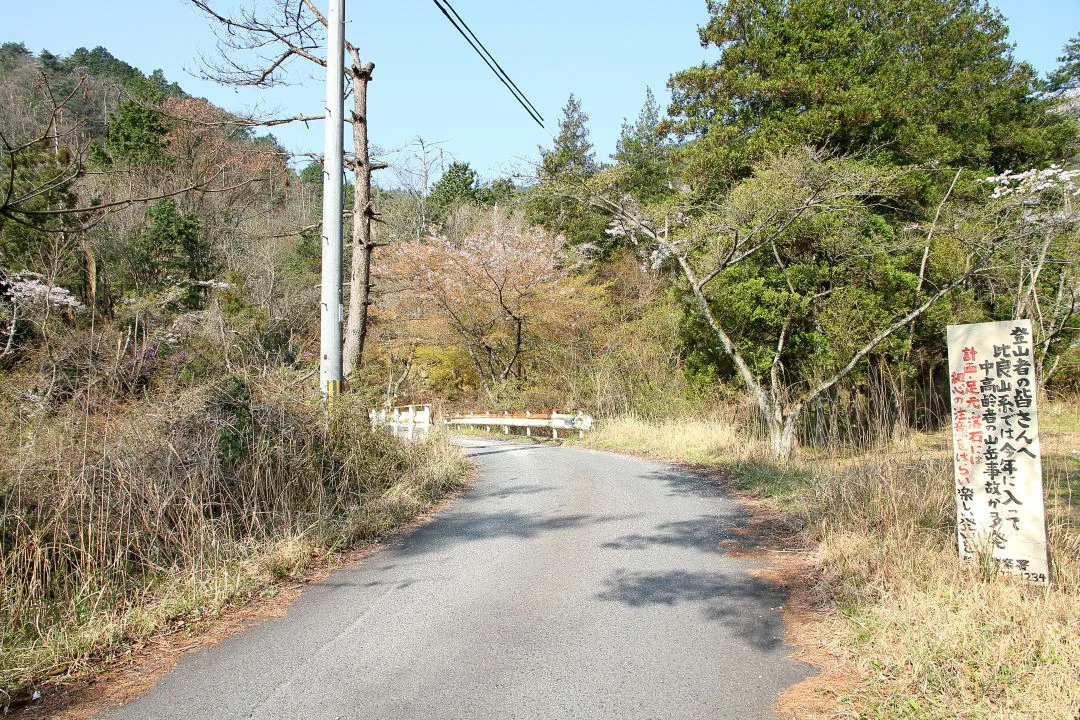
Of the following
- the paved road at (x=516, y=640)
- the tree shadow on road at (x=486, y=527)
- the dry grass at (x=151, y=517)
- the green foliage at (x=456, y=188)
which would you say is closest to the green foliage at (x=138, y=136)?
the green foliage at (x=456, y=188)

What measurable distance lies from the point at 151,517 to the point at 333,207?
15.5 feet

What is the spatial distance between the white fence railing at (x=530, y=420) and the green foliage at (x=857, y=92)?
326 inches

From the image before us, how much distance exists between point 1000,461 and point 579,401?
1847 centimetres

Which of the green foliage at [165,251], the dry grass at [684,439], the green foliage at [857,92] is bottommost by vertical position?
the dry grass at [684,439]

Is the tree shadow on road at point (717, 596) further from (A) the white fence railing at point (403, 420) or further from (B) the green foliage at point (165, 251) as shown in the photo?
(B) the green foliage at point (165, 251)

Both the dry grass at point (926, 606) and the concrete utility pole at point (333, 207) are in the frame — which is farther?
the concrete utility pole at point (333, 207)

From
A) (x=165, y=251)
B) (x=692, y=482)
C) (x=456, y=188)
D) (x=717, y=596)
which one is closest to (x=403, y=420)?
(x=692, y=482)

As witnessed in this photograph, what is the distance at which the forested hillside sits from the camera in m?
5.40

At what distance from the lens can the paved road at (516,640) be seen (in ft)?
11.8

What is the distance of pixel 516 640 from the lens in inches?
174

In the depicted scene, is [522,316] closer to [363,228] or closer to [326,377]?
[363,228]

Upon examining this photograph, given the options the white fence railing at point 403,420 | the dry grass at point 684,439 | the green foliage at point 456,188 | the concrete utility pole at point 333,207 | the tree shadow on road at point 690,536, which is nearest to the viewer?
the tree shadow on road at point 690,536

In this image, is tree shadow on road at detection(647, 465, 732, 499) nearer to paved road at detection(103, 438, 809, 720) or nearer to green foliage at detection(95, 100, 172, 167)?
paved road at detection(103, 438, 809, 720)

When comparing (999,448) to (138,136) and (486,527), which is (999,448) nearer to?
(486,527)
